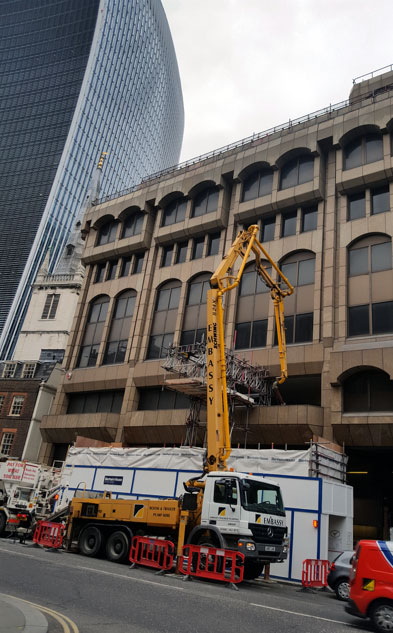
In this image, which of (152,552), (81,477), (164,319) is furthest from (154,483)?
(164,319)

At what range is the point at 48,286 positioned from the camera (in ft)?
222

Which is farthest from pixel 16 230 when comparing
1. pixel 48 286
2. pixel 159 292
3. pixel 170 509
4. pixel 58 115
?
pixel 170 509

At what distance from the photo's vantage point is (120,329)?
36.2 meters

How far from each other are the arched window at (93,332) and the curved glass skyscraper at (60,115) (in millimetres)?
68763

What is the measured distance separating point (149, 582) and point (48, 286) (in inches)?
2402

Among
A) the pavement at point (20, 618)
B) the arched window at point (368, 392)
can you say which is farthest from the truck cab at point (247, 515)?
the arched window at point (368, 392)

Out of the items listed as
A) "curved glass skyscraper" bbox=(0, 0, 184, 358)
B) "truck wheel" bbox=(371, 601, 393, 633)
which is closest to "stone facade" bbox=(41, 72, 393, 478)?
"truck wheel" bbox=(371, 601, 393, 633)

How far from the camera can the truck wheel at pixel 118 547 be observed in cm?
1511

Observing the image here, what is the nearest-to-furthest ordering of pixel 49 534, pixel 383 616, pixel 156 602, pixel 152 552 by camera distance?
pixel 383 616, pixel 156 602, pixel 152 552, pixel 49 534

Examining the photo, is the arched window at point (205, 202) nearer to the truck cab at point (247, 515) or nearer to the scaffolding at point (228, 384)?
the scaffolding at point (228, 384)

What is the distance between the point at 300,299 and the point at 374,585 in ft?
67.0

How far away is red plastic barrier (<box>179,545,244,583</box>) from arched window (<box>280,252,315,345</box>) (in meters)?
16.0

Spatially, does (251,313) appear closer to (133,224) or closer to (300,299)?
(300,299)

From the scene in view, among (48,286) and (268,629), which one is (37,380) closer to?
(48,286)
